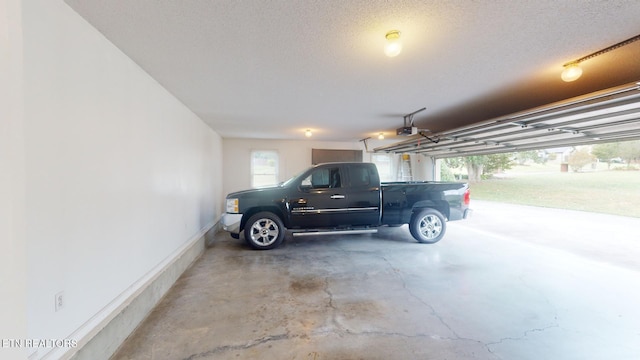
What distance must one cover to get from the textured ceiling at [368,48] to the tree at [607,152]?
847 cm

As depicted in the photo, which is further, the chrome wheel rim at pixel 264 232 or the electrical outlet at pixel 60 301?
the chrome wheel rim at pixel 264 232

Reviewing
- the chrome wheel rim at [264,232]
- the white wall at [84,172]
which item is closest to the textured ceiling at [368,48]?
the white wall at [84,172]

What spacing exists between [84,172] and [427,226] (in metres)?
5.76

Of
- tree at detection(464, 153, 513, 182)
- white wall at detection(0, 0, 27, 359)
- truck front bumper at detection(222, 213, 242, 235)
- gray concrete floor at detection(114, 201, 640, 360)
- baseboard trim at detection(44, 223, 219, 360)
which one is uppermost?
tree at detection(464, 153, 513, 182)

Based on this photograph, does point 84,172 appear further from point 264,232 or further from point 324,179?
point 324,179

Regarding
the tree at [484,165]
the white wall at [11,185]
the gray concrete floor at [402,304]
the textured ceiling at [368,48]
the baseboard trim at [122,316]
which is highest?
the textured ceiling at [368,48]

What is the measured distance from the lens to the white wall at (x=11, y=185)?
2.65 ft

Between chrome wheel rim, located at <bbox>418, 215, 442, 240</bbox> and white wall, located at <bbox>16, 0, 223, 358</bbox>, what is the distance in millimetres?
4918

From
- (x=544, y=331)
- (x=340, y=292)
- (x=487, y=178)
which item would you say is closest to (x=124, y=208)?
(x=340, y=292)

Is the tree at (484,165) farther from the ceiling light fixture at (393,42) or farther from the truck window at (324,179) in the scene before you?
the ceiling light fixture at (393,42)

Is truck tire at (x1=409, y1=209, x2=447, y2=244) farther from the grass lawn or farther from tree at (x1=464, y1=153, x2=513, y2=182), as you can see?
tree at (x1=464, y1=153, x2=513, y2=182)

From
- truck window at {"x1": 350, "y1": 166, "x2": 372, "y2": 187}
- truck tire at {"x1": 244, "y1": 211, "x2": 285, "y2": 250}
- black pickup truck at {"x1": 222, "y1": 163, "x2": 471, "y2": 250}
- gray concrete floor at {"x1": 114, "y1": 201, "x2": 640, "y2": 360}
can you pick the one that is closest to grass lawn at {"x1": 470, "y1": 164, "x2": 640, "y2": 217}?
gray concrete floor at {"x1": 114, "y1": 201, "x2": 640, "y2": 360}

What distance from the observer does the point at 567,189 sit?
10375mm

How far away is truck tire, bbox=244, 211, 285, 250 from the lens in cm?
532
